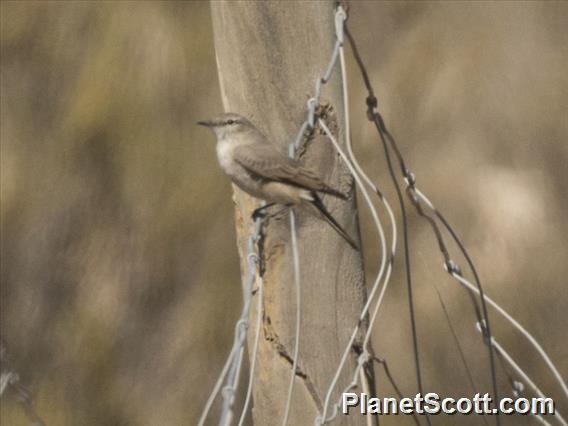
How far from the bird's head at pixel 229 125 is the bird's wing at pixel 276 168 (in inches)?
1.3

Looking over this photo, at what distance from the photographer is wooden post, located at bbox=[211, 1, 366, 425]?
1748 mm

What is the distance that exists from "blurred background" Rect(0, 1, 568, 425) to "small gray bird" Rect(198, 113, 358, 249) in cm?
152

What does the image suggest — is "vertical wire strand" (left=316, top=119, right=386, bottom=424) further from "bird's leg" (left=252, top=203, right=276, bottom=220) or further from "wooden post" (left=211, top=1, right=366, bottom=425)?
"bird's leg" (left=252, top=203, right=276, bottom=220)

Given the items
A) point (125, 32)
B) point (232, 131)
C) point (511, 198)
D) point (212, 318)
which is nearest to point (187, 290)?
point (212, 318)

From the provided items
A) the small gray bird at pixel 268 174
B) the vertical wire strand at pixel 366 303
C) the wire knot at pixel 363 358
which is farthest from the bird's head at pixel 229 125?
the wire knot at pixel 363 358

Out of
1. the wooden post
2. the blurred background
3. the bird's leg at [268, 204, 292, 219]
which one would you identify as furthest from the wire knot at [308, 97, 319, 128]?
the blurred background

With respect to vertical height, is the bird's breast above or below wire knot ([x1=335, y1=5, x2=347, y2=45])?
below

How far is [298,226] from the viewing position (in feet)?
5.85

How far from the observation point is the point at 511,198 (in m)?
3.69

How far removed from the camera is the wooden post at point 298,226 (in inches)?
68.8

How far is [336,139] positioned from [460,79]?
2019 millimetres

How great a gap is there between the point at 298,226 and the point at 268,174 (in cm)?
10

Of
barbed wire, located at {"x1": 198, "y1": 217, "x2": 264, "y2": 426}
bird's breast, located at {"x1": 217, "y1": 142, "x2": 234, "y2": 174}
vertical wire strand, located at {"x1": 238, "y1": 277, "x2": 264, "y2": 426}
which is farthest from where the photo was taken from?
bird's breast, located at {"x1": 217, "y1": 142, "x2": 234, "y2": 174}

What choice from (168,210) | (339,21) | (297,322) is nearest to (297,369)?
(297,322)
